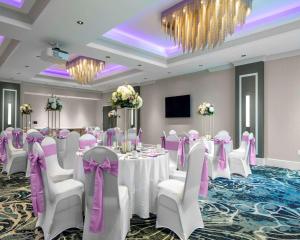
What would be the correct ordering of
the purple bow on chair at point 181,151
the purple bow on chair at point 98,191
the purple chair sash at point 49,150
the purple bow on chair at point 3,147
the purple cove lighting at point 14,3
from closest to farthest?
1. the purple bow on chair at point 98,191
2. the purple chair sash at point 49,150
3. the purple cove lighting at point 14,3
4. the purple bow on chair at point 181,151
5. the purple bow on chair at point 3,147

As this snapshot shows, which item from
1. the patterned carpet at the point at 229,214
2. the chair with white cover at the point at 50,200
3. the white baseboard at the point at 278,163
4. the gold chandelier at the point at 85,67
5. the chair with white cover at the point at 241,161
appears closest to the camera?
the chair with white cover at the point at 50,200

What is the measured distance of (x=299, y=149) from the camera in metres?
5.45

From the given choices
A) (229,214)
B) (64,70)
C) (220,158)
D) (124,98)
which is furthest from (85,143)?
(64,70)

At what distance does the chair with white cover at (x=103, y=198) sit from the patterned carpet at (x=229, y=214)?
332mm

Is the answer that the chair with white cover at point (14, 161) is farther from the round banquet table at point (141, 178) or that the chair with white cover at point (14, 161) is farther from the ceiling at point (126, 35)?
the round banquet table at point (141, 178)

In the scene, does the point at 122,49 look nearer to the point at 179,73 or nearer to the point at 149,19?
the point at 149,19

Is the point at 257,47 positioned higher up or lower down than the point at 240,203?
higher up

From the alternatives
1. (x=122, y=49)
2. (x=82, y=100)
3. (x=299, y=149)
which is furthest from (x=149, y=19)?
(x=82, y=100)

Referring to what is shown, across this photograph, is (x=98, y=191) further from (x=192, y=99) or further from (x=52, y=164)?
(x=192, y=99)

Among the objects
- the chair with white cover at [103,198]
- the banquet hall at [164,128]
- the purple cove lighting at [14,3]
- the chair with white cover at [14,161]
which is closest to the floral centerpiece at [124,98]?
the banquet hall at [164,128]

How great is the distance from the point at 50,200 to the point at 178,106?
681cm

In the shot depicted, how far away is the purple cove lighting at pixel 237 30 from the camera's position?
4.29m

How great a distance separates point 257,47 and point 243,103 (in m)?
1.75

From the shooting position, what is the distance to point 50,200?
87.2 inches
